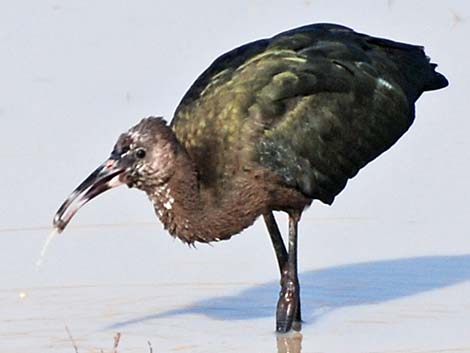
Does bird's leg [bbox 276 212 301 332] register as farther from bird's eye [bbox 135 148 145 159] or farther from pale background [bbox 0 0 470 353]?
bird's eye [bbox 135 148 145 159]

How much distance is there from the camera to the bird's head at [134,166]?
913 centimetres

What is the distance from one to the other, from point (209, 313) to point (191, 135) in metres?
1.05

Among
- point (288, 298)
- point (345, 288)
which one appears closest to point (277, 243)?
point (288, 298)

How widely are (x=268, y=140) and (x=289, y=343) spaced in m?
0.98

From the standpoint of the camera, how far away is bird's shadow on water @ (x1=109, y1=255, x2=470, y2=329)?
10.2 meters

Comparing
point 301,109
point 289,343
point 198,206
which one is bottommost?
point 289,343

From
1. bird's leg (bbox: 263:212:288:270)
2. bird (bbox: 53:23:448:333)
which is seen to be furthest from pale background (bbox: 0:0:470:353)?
bird (bbox: 53:23:448:333)

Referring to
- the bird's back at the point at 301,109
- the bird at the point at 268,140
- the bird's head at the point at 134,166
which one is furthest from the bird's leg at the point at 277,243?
the bird's head at the point at 134,166

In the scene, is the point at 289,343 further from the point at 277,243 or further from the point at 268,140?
the point at 268,140

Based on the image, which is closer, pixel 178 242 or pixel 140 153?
pixel 140 153

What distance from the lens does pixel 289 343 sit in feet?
32.1

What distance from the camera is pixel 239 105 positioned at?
9.54 m

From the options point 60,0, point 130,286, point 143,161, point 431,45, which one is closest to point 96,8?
point 60,0

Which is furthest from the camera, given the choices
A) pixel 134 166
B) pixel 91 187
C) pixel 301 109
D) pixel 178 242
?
pixel 178 242
